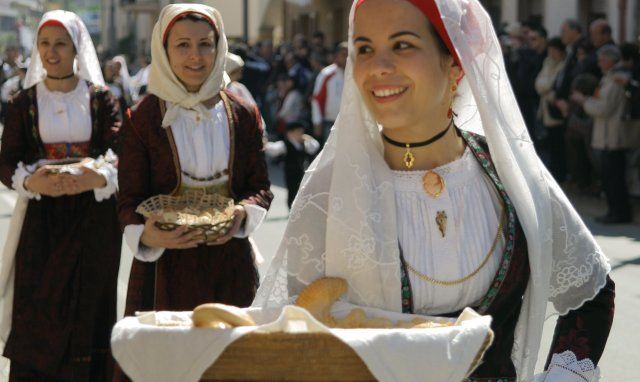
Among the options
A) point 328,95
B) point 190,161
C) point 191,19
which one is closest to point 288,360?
point 190,161

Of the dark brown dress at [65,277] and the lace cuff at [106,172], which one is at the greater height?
the lace cuff at [106,172]

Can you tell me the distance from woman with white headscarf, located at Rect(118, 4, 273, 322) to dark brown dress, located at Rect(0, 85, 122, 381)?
1.13 m

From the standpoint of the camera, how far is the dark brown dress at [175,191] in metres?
4.79

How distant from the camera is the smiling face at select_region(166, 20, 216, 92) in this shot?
4867 mm

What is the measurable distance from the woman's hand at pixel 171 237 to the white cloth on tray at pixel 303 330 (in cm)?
229

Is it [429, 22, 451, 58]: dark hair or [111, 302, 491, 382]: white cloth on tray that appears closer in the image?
[111, 302, 491, 382]: white cloth on tray

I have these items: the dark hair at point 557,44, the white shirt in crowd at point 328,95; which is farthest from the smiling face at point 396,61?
the dark hair at point 557,44

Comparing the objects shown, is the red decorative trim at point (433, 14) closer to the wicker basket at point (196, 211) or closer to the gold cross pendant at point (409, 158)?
the gold cross pendant at point (409, 158)

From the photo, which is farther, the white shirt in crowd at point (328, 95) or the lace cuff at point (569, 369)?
the white shirt in crowd at point (328, 95)

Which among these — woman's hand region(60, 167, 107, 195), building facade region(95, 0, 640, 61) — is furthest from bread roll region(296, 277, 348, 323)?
building facade region(95, 0, 640, 61)

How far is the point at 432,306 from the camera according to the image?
2.85 meters

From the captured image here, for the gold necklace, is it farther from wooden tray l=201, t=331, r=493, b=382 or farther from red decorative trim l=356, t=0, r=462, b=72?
wooden tray l=201, t=331, r=493, b=382

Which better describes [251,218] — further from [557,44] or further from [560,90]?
[557,44]

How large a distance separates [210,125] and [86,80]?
1398 millimetres
